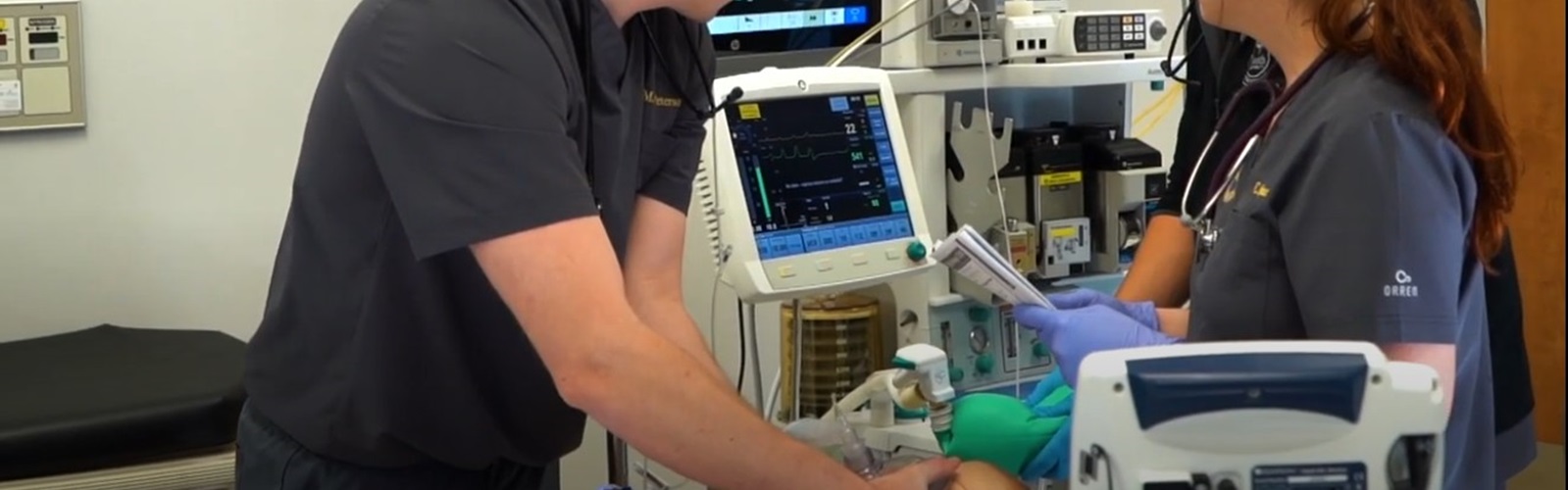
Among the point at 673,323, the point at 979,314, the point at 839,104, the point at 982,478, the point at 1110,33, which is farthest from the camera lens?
the point at 1110,33

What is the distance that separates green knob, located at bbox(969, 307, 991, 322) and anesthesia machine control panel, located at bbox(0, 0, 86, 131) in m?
1.54

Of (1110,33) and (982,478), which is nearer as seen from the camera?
(982,478)

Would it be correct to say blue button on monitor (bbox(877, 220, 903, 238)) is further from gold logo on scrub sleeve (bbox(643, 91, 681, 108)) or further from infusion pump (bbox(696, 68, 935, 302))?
gold logo on scrub sleeve (bbox(643, 91, 681, 108))

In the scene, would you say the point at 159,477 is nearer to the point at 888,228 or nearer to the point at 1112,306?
the point at 888,228

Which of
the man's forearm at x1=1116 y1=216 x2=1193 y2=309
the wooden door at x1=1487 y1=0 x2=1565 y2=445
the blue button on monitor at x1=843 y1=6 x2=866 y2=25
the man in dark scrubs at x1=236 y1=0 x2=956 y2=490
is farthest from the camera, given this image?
the wooden door at x1=1487 y1=0 x2=1565 y2=445

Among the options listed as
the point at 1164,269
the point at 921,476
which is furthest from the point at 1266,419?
the point at 1164,269

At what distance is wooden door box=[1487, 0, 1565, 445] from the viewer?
327cm

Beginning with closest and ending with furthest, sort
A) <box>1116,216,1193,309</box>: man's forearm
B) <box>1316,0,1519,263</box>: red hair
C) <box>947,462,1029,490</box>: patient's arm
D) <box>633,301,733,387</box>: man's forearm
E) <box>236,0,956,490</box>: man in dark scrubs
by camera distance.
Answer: <box>236,0,956,490</box>: man in dark scrubs < <box>1316,0,1519,263</box>: red hair < <box>947,462,1029,490</box>: patient's arm < <box>633,301,733,387</box>: man's forearm < <box>1116,216,1193,309</box>: man's forearm

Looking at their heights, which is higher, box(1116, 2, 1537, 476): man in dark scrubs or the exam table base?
box(1116, 2, 1537, 476): man in dark scrubs

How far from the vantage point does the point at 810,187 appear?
86.4 inches

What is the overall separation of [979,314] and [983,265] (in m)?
0.82

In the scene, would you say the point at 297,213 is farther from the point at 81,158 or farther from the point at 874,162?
the point at 81,158

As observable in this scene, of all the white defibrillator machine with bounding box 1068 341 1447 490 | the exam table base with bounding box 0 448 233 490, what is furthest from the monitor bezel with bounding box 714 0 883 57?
the white defibrillator machine with bounding box 1068 341 1447 490

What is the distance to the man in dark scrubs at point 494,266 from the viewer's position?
1.28 metres
